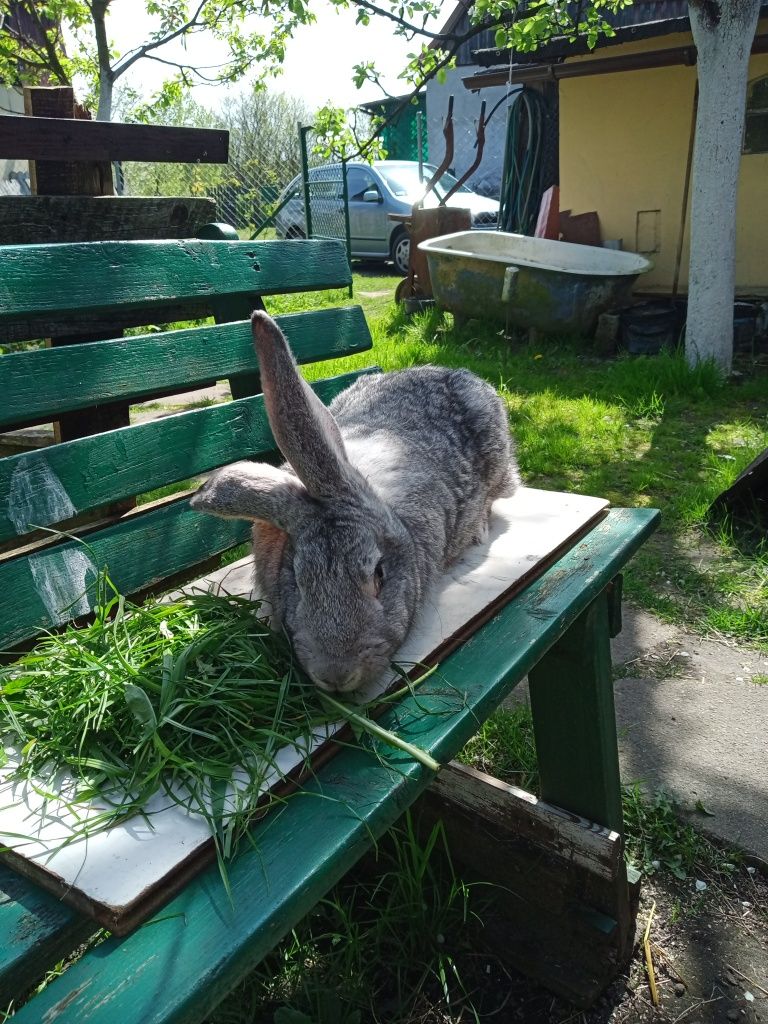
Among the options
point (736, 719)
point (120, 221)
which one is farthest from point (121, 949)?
point (120, 221)

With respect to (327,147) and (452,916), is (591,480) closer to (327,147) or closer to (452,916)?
(452,916)

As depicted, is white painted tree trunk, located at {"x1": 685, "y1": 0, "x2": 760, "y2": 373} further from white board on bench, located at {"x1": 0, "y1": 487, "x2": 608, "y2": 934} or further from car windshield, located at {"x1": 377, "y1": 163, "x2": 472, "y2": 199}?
car windshield, located at {"x1": 377, "y1": 163, "x2": 472, "y2": 199}

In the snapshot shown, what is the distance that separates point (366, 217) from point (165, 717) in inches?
488

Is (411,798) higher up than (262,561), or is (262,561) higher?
(262,561)

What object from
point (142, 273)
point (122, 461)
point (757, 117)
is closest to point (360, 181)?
point (757, 117)

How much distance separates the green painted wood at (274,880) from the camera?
0.99 metres

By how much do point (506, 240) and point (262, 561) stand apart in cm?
740

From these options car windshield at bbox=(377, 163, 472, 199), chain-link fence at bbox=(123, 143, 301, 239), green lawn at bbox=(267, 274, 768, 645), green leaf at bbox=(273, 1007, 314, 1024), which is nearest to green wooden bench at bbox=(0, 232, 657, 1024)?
green leaf at bbox=(273, 1007, 314, 1024)

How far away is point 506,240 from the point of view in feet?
28.1

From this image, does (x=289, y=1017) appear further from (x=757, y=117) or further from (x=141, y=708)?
(x=757, y=117)

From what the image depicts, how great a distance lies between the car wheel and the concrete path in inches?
A: 387

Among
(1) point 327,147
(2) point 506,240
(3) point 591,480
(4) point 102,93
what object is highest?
(4) point 102,93

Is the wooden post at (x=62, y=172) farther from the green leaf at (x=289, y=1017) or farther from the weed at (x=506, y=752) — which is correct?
the green leaf at (x=289, y=1017)

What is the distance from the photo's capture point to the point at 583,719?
85.4 inches
